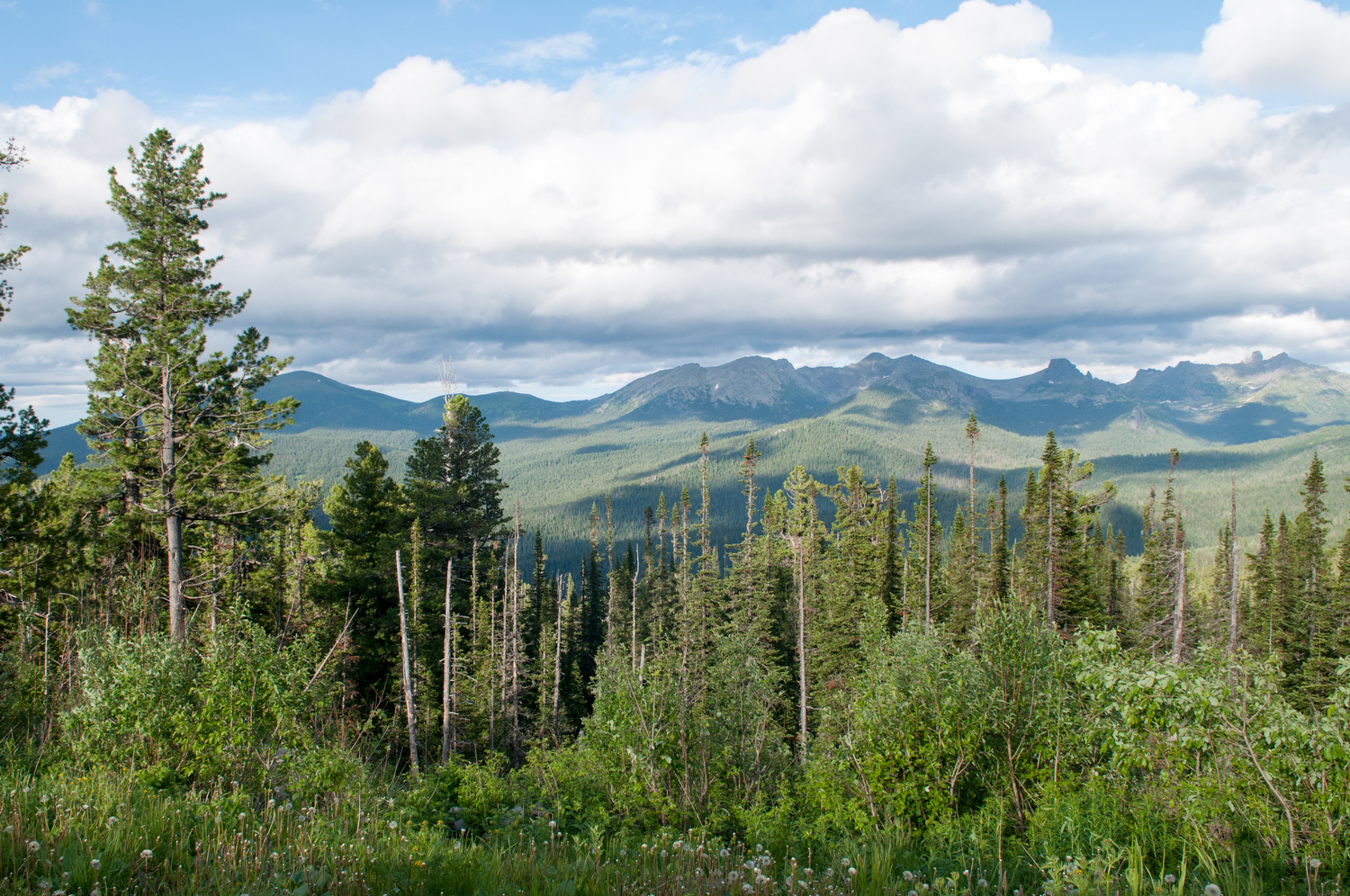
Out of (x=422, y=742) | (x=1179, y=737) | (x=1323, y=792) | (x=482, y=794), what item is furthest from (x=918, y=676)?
(x=422, y=742)

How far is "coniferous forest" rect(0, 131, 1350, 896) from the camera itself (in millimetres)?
5250

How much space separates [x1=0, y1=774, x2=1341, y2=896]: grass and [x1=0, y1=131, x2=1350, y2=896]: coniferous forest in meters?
0.04

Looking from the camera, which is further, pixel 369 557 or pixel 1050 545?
pixel 1050 545

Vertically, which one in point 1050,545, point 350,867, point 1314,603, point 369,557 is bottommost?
point 1314,603

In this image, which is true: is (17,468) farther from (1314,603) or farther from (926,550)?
(1314,603)

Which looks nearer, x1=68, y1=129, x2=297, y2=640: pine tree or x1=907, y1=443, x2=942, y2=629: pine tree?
x1=68, y1=129, x2=297, y2=640: pine tree

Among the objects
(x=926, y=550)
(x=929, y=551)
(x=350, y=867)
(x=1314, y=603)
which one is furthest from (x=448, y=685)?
(x=1314, y=603)

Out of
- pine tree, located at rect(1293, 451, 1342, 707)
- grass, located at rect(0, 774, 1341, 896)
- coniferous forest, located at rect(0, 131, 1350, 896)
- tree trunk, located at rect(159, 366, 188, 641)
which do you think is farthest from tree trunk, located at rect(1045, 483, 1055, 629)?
tree trunk, located at rect(159, 366, 188, 641)

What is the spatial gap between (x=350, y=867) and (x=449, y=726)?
2294cm

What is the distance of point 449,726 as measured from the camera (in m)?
25.2

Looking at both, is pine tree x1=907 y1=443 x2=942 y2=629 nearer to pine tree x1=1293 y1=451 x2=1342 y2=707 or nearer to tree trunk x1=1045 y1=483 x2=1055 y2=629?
tree trunk x1=1045 y1=483 x2=1055 y2=629

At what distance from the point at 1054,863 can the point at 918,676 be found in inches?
292

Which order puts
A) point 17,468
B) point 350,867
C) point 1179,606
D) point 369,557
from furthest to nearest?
1. point 1179,606
2. point 369,557
3. point 17,468
4. point 350,867

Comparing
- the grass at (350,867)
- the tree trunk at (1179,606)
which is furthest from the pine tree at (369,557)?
the tree trunk at (1179,606)
